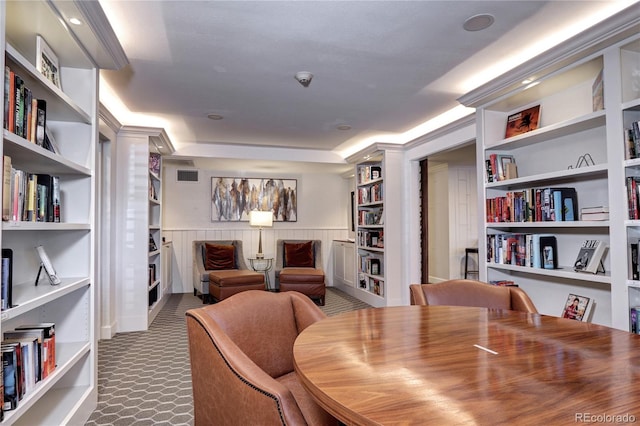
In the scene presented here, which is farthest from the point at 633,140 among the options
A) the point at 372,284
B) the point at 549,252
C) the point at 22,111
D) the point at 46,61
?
the point at 372,284

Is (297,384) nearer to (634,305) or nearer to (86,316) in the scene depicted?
(86,316)

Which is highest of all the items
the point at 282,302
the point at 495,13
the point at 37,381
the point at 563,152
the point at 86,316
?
the point at 495,13

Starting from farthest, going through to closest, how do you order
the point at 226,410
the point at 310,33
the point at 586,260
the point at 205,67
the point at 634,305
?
the point at 205,67 → the point at 586,260 → the point at 310,33 → the point at 634,305 → the point at 226,410

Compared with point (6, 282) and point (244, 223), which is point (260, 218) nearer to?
point (244, 223)

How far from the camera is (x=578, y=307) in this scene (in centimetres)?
265

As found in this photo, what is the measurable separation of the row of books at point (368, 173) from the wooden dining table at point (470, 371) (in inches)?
163

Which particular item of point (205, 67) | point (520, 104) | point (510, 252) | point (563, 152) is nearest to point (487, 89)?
point (520, 104)

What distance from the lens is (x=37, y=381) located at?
1693 mm

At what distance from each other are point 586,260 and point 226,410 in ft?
8.56

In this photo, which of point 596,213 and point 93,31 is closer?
point 93,31

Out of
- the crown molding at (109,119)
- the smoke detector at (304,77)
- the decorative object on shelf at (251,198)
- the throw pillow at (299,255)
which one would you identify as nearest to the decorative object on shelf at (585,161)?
the smoke detector at (304,77)

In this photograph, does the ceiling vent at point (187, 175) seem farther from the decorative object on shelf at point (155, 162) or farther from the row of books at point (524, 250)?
the row of books at point (524, 250)

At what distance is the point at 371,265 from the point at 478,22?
12.5 ft

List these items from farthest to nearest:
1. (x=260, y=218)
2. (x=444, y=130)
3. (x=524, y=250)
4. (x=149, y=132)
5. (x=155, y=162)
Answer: (x=260, y=218)
(x=155, y=162)
(x=444, y=130)
(x=149, y=132)
(x=524, y=250)
